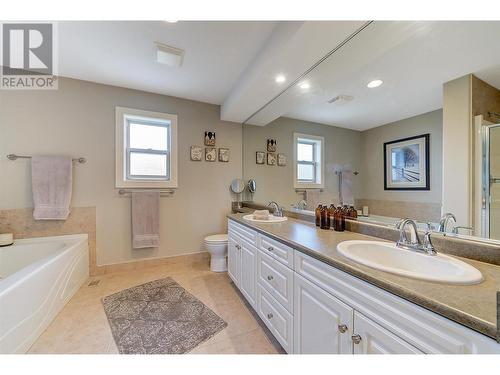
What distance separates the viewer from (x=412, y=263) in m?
1.03

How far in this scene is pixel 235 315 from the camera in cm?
174

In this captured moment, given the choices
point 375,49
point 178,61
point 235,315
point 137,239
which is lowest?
point 235,315

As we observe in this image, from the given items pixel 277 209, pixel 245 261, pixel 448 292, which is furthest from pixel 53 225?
pixel 448 292

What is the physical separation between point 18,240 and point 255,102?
10.0 feet

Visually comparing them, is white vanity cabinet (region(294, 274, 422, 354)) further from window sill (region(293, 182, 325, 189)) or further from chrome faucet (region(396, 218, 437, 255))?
window sill (region(293, 182, 325, 189))

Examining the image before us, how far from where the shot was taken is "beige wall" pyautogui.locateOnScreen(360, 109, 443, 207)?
115 cm

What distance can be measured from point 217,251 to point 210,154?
4.60 ft

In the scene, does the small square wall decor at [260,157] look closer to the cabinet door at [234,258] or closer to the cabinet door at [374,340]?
the cabinet door at [234,258]

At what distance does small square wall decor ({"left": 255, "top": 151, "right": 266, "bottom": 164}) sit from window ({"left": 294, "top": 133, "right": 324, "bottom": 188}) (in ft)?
1.92

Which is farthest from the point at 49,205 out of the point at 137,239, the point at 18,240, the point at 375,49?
the point at 375,49

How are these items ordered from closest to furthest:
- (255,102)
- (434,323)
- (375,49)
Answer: (434,323) < (375,49) < (255,102)

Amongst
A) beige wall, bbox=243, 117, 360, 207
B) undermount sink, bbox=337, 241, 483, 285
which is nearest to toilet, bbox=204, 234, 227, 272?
beige wall, bbox=243, 117, 360, 207
